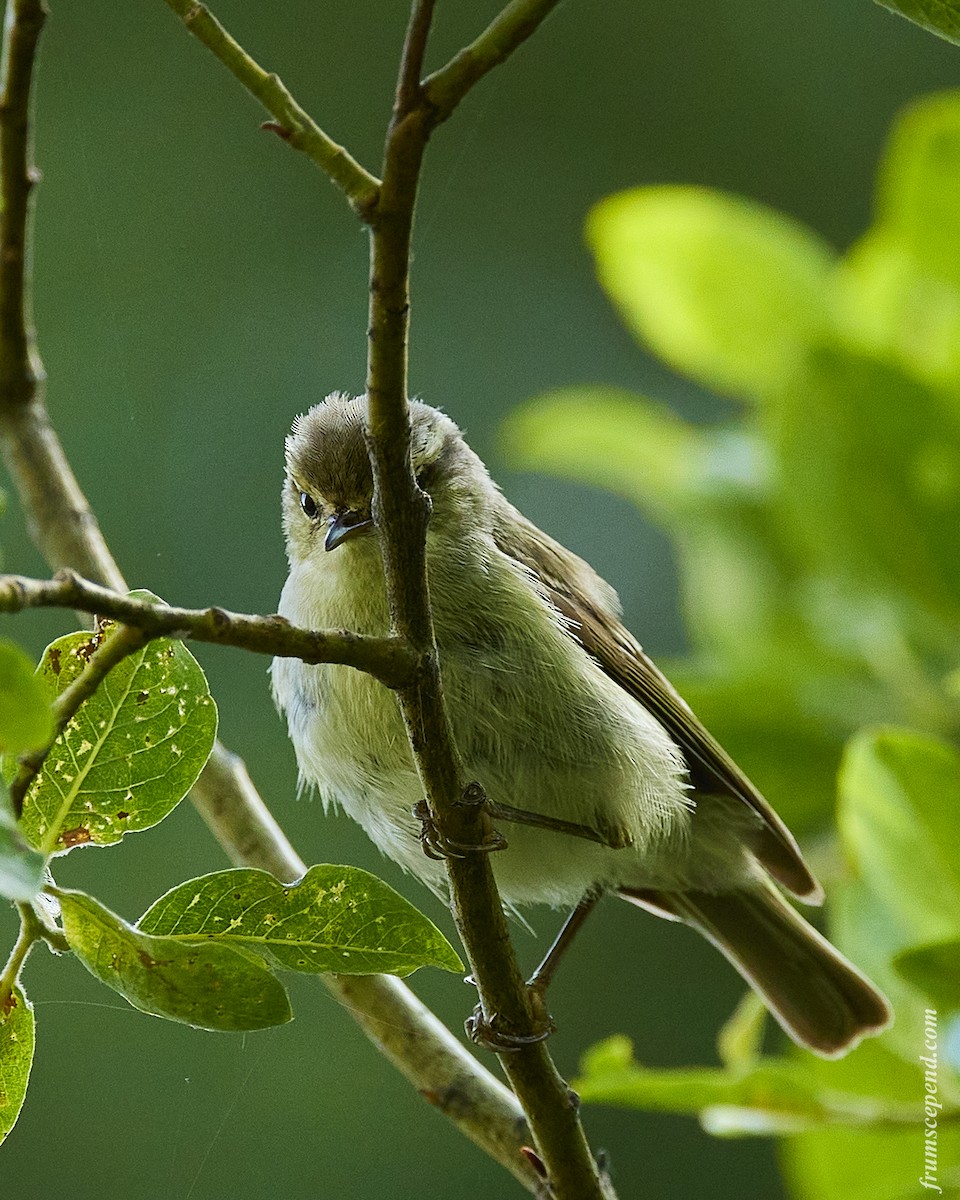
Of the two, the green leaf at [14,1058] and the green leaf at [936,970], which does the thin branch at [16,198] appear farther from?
the green leaf at [936,970]

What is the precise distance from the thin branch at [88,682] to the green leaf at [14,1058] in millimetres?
235

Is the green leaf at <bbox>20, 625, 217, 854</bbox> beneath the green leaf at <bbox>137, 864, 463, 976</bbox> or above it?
above

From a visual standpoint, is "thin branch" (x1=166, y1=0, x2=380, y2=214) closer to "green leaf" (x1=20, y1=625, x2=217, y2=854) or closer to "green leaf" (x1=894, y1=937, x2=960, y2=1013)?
"green leaf" (x1=20, y1=625, x2=217, y2=854)

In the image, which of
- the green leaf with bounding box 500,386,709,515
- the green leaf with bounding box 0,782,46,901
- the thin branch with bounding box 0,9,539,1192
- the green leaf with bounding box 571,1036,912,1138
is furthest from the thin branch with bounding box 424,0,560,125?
the green leaf with bounding box 500,386,709,515

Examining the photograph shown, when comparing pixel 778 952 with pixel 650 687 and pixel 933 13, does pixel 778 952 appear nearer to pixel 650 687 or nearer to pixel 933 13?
pixel 650 687

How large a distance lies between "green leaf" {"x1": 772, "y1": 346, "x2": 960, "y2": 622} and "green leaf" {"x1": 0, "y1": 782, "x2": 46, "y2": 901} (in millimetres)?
1588

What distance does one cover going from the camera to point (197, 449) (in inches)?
184

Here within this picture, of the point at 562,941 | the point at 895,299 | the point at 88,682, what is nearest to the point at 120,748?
the point at 88,682

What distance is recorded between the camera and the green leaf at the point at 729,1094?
1.81 metres

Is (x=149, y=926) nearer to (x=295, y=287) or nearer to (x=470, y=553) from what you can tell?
(x=470, y=553)

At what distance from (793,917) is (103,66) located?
13.3 ft

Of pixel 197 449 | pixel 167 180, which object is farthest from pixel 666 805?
pixel 167 180

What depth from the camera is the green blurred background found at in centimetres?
428

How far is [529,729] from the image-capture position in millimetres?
2238
